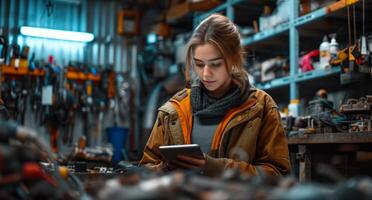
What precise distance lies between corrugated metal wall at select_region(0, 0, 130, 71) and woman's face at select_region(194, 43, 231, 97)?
357 centimetres

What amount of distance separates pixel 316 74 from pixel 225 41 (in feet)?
4.61

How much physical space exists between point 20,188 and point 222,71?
3.39ft

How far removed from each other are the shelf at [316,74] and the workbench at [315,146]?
443 millimetres

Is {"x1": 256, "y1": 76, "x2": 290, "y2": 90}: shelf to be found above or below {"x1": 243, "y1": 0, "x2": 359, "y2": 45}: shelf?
below

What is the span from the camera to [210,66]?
5.19 ft

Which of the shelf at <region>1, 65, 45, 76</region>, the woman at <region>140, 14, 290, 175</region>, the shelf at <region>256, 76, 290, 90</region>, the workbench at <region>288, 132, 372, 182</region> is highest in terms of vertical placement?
the shelf at <region>1, 65, 45, 76</region>

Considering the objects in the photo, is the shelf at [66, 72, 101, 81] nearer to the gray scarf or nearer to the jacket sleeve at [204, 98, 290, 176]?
the gray scarf

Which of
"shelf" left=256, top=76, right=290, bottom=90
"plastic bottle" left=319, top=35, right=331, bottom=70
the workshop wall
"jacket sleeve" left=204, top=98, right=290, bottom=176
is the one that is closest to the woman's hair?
"jacket sleeve" left=204, top=98, right=290, bottom=176

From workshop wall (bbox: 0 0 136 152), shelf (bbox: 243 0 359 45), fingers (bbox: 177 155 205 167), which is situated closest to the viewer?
fingers (bbox: 177 155 205 167)

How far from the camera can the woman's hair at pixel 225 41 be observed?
5.18 ft

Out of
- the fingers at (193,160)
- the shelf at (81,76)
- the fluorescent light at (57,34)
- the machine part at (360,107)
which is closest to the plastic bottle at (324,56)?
the machine part at (360,107)

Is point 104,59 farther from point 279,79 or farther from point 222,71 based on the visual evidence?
point 222,71

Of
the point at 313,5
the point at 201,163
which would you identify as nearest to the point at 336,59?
the point at 313,5

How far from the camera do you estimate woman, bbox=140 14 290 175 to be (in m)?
1.53
